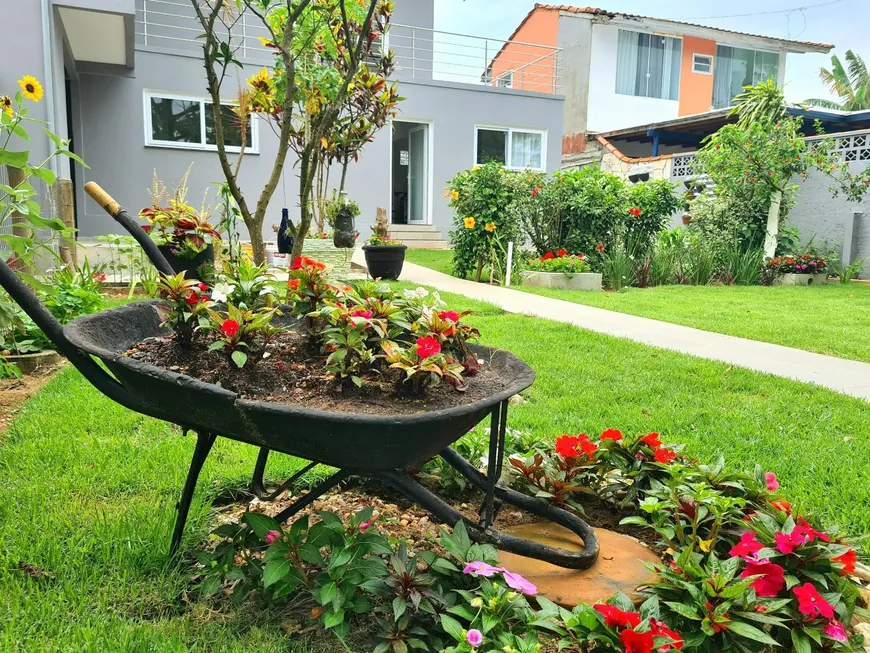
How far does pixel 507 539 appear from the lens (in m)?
1.72

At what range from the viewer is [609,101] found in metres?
19.8

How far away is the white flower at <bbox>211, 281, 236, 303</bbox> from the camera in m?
1.78

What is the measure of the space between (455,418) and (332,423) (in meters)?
0.26

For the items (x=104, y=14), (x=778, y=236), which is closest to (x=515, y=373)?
(x=104, y=14)

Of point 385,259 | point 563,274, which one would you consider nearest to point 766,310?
point 563,274

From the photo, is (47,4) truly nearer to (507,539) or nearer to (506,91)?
(507,539)

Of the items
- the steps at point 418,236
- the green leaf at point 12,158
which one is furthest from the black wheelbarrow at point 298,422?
the steps at point 418,236

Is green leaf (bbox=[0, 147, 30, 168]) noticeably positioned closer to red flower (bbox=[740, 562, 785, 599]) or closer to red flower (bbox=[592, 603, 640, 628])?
red flower (bbox=[592, 603, 640, 628])

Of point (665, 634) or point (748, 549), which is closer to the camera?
point (665, 634)

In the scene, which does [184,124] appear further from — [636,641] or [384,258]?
[636,641]

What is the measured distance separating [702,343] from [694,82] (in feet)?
60.5

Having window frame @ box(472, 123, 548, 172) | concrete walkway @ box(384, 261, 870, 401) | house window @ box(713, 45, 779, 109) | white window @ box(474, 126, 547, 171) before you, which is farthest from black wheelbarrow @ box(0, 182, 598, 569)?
house window @ box(713, 45, 779, 109)

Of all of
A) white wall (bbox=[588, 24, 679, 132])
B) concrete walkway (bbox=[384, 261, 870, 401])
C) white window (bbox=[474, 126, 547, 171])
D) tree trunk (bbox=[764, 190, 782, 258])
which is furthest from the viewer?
white wall (bbox=[588, 24, 679, 132])

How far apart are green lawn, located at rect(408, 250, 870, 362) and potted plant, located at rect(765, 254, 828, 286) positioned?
413 millimetres
